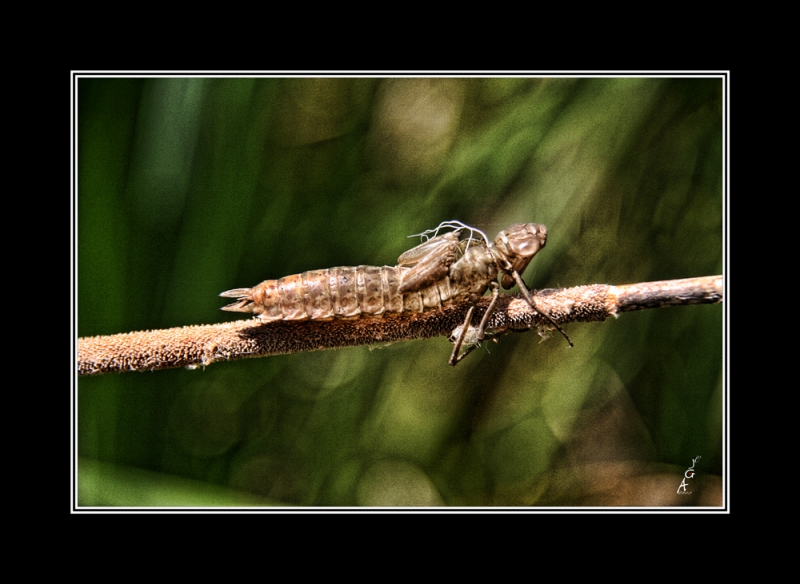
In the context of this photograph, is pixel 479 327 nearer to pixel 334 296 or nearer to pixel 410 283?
pixel 410 283

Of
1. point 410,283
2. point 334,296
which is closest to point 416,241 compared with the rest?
point 410,283

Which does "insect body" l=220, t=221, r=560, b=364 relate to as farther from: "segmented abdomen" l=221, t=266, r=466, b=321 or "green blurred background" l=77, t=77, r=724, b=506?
"green blurred background" l=77, t=77, r=724, b=506

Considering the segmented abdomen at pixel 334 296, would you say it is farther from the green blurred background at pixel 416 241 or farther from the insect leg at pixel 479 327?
the green blurred background at pixel 416 241

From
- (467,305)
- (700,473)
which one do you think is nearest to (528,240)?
(467,305)

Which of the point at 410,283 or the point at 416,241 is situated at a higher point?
the point at 416,241

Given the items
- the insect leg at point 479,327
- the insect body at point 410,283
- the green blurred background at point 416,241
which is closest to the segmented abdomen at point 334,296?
the insect body at point 410,283

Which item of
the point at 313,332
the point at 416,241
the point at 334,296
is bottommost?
the point at 313,332

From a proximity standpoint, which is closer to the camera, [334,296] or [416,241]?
[334,296]

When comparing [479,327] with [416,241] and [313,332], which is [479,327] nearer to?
[313,332]
